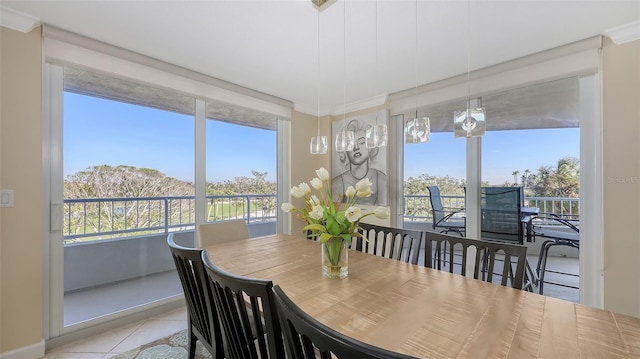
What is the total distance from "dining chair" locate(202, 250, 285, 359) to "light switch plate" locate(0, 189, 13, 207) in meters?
1.82

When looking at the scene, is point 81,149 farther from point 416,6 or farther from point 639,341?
point 639,341

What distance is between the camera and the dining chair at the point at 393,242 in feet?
5.92

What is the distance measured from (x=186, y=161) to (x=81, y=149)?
2.72ft

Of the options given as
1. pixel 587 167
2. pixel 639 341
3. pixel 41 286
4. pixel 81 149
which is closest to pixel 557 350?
pixel 639 341

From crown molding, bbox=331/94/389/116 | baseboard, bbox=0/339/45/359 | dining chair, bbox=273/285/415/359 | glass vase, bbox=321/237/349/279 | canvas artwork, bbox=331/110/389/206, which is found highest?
crown molding, bbox=331/94/389/116

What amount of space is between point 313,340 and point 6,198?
97.5 inches

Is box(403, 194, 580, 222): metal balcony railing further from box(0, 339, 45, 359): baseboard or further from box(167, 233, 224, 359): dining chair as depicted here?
box(0, 339, 45, 359): baseboard

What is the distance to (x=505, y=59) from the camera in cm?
227

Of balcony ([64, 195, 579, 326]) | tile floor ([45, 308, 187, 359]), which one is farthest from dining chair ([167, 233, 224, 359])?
balcony ([64, 195, 579, 326])

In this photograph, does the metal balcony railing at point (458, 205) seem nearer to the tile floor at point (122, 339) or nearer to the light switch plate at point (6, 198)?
the tile floor at point (122, 339)

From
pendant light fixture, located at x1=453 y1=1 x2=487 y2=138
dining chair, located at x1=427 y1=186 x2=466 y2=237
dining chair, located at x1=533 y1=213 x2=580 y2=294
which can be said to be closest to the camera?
pendant light fixture, located at x1=453 y1=1 x2=487 y2=138

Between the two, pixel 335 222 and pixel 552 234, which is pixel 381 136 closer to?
pixel 335 222

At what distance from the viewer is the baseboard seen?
5.56 feet

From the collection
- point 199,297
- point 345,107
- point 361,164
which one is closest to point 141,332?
point 199,297
